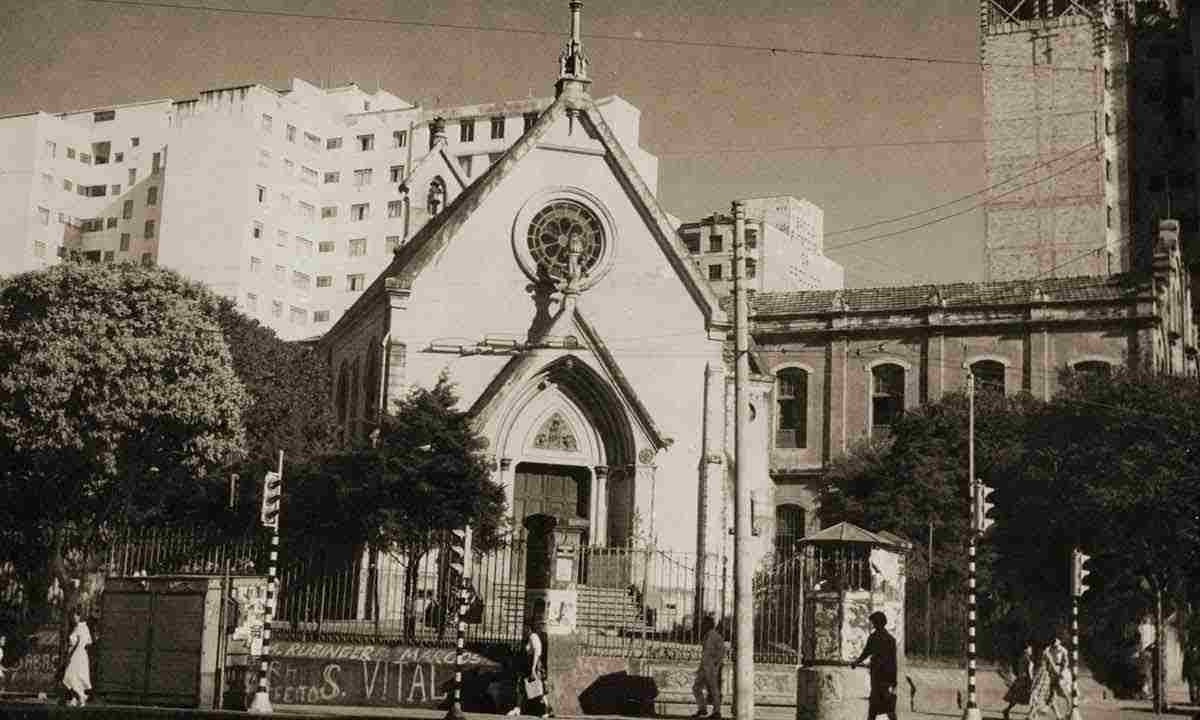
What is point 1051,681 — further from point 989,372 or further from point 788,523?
point 788,523

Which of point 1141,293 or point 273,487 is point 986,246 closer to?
point 1141,293

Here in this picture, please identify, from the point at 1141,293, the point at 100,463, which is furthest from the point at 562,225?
the point at 1141,293

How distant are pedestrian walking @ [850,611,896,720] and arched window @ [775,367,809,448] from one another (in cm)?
3786

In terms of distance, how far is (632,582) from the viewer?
37.7 metres

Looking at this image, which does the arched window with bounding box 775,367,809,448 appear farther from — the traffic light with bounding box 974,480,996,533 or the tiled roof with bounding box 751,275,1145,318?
the traffic light with bounding box 974,480,996,533

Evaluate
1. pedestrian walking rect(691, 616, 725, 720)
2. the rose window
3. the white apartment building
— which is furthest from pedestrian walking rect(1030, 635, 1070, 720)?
the white apartment building

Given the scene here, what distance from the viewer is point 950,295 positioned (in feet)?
189

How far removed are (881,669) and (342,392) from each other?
30.4 meters

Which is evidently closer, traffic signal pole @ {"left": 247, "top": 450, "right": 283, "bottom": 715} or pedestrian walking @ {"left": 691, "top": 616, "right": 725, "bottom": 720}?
traffic signal pole @ {"left": 247, "top": 450, "right": 283, "bottom": 715}

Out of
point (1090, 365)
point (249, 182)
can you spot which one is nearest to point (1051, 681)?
point (1090, 365)

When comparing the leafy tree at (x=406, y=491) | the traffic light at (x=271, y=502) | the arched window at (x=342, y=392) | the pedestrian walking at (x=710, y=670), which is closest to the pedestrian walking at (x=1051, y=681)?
the pedestrian walking at (x=710, y=670)

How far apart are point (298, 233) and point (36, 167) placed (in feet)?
55.2

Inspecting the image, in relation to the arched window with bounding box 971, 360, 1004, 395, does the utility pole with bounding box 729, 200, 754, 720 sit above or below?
below

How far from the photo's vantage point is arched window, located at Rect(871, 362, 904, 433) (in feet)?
188
